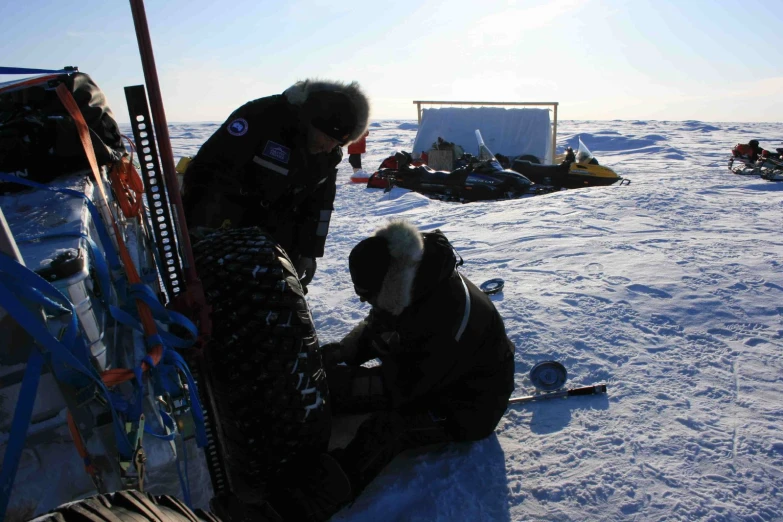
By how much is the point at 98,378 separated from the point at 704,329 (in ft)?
10.8

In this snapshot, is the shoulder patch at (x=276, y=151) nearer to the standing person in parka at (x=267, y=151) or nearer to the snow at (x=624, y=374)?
the standing person in parka at (x=267, y=151)

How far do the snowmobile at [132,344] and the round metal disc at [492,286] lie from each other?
7.74 ft

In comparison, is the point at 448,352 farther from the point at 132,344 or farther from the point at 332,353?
the point at 132,344

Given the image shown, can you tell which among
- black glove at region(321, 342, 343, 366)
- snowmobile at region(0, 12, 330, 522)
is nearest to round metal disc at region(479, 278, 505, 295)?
black glove at region(321, 342, 343, 366)

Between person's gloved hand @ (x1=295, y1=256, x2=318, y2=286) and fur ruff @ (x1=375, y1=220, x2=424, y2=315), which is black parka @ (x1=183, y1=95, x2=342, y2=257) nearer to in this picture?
person's gloved hand @ (x1=295, y1=256, x2=318, y2=286)

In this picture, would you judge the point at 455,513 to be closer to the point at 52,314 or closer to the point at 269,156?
the point at 52,314

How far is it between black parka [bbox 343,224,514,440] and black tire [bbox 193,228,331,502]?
599 millimetres

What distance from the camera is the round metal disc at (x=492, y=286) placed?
396 centimetres

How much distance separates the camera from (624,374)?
2795mm

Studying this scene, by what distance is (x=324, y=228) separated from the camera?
3.44 meters

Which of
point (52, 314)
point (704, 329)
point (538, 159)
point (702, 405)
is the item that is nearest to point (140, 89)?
point (52, 314)

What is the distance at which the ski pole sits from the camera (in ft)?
8.71

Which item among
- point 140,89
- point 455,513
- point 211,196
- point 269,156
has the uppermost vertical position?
point 140,89

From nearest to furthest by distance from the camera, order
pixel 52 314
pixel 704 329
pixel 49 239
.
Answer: pixel 52 314, pixel 49 239, pixel 704 329
